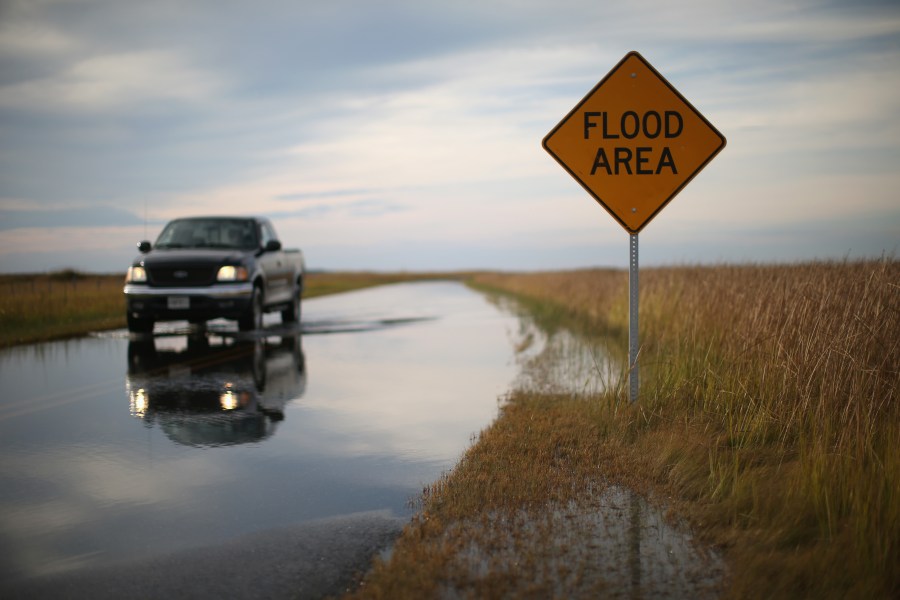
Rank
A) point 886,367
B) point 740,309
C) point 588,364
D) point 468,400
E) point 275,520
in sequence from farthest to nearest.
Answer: point 588,364 < point 740,309 < point 468,400 < point 886,367 < point 275,520

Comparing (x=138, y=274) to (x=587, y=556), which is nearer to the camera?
(x=587, y=556)

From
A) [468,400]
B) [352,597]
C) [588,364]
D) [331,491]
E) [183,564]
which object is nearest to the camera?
[352,597]

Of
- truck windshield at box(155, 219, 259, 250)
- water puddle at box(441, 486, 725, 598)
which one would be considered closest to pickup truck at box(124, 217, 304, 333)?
truck windshield at box(155, 219, 259, 250)

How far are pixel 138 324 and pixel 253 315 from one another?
2.40 meters

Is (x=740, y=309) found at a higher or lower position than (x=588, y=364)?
higher

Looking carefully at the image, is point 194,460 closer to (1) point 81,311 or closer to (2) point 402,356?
(2) point 402,356

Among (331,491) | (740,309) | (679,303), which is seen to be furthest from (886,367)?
(679,303)

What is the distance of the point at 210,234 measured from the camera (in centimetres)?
1628

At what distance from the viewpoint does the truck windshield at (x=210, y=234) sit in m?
15.9

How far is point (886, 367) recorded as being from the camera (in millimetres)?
6344

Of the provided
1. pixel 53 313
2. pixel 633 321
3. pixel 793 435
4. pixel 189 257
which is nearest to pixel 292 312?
pixel 189 257

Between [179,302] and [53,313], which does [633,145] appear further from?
[53,313]

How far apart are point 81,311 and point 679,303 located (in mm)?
15346

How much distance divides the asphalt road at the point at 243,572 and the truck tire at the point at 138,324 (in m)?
12.3
